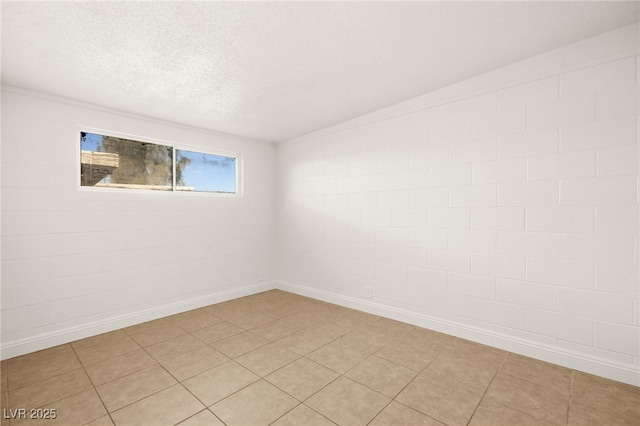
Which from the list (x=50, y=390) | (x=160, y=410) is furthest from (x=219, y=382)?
(x=50, y=390)

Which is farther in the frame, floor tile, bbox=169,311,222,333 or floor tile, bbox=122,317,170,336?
floor tile, bbox=169,311,222,333

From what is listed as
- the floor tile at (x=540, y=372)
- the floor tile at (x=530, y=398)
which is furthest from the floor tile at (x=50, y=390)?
the floor tile at (x=540, y=372)

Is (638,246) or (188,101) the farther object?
(188,101)

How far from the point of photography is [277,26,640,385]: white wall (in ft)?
7.48

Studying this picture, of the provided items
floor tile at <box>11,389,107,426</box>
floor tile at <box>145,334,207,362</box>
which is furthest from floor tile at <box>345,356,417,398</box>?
floor tile at <box>11,389,107,426</box>

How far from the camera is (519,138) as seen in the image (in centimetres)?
272

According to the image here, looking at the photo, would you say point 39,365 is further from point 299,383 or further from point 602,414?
point 602,414

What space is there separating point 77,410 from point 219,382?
949 mm

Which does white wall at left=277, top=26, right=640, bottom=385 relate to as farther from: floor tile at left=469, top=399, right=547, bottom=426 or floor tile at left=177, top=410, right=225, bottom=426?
floor tile at left=177, top=410, right=225, bottom=426

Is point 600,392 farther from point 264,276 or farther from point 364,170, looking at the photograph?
point 264,276

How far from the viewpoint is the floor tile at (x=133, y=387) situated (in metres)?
2.12

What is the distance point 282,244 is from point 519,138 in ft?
12.7

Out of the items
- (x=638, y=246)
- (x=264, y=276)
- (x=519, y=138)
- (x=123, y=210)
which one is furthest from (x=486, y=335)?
(x=123, y=210)

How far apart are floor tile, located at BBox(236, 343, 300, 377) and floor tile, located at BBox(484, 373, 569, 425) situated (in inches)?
65.6
